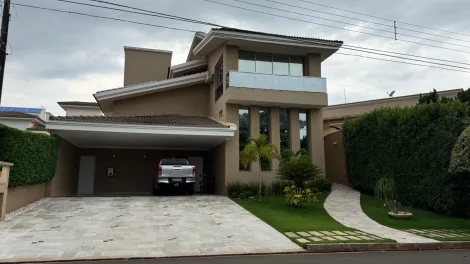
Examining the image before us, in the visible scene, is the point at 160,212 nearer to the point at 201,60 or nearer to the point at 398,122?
the point at 398,122

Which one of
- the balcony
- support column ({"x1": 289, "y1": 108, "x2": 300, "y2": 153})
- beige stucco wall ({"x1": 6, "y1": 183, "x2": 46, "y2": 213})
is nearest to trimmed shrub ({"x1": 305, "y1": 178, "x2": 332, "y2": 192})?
support column ({"x1": 289, "y1": 108, "x2": 300, "y2": 153})

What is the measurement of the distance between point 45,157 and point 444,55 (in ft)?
51.3

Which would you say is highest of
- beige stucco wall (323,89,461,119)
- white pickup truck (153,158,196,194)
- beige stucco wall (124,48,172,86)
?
beige stucco wall (124,48,172,86)

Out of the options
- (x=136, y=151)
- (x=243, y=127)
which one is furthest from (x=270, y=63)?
(x=136, y=151)

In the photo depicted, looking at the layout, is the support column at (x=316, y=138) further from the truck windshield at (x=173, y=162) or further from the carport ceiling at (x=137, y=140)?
the truck windshield at (x=173, y=162)

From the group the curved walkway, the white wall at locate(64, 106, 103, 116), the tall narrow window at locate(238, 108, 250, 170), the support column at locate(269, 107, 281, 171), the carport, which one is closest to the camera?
the curved walkway

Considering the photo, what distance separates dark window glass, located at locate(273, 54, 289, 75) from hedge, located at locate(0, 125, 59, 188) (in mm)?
11063

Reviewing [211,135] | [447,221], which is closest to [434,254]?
[447,221]

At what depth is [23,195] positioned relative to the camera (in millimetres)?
11211

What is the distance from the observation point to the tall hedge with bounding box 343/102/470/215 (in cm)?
1154

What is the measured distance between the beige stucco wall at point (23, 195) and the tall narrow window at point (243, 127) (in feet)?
29.0

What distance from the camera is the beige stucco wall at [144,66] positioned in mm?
24609

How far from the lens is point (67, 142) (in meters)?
16.4

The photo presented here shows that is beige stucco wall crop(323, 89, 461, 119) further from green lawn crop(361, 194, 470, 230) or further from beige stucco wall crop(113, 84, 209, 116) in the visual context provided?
green lawn crop(361, 194, 470, 230)
